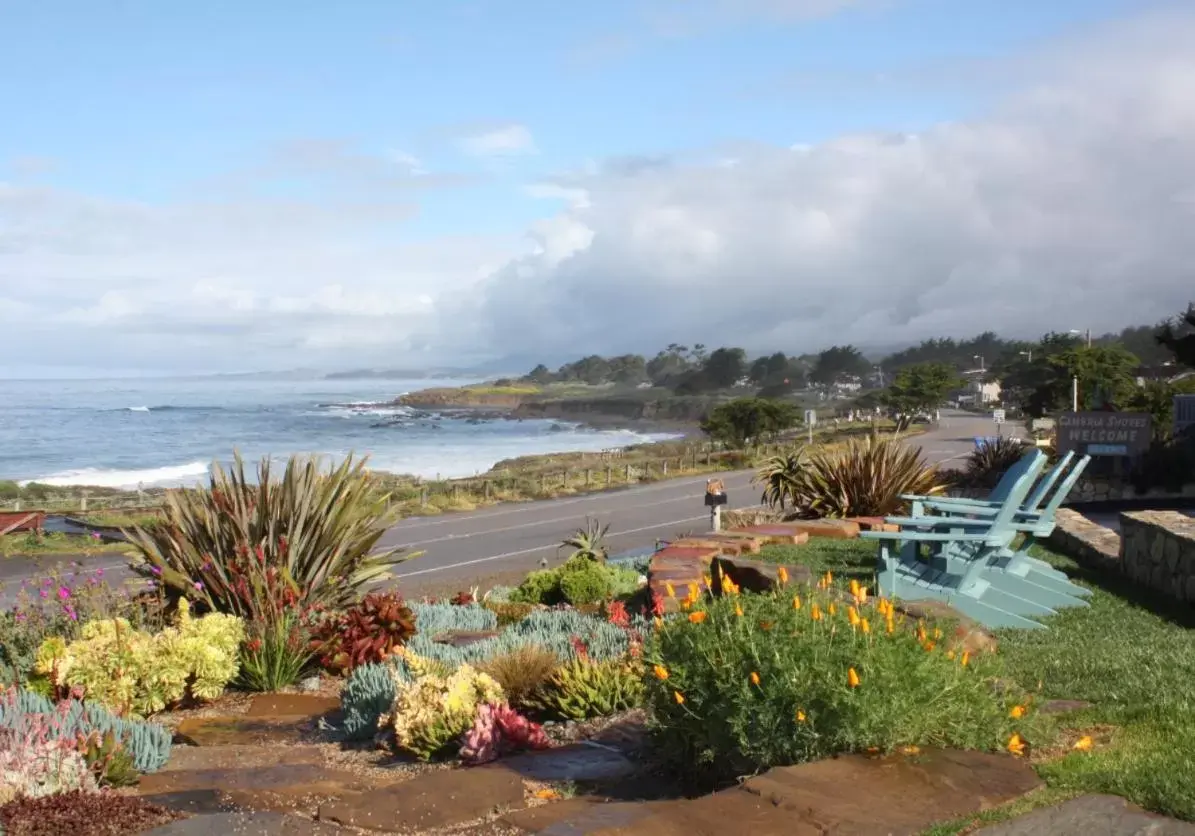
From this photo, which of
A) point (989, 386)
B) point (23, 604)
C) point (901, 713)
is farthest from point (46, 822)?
point (989, 386)

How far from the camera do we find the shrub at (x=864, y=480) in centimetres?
1388

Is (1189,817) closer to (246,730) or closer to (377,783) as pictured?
(377,783)

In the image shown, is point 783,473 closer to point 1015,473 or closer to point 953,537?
point 1015,473

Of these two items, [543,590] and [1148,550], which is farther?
[543,590]

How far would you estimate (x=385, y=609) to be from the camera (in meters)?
7.89

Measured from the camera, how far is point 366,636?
7.88 meters

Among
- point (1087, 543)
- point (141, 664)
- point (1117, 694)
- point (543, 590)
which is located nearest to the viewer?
point (1117, 694)

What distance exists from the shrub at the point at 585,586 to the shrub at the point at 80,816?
6.46m

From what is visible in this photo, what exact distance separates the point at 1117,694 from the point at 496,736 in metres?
2.77

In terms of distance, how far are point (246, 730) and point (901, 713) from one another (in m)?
3.92

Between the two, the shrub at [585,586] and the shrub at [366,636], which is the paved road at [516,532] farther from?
the shrub at [366,636]

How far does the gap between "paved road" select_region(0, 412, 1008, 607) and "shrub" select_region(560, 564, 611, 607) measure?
24.6 ft

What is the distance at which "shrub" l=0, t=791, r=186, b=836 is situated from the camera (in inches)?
160

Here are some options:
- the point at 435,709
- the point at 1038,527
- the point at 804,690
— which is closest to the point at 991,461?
the point at 1038,527
